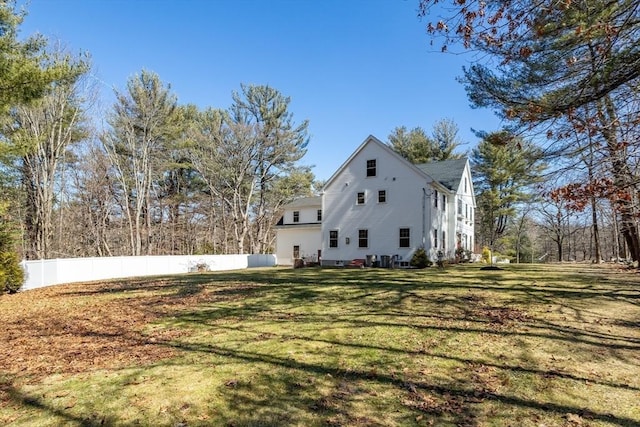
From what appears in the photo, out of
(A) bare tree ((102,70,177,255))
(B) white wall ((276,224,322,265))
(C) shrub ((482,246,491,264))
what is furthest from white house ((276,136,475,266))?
(A) bare tree ((102,70,177,255))

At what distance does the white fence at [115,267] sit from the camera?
1628 centimetres

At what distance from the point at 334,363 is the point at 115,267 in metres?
18.4

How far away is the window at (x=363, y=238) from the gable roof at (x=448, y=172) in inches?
232

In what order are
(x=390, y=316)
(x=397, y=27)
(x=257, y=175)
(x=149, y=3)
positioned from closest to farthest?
(x=397, y=27)
(x=390, y=316)
(x=149, y=3)
(x=257, y=175)

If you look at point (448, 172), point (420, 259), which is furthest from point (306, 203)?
point (420, 259)

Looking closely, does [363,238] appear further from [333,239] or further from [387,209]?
[387,209]

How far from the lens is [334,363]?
5.05 metres

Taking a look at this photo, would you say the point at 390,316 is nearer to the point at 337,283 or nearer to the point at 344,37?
the point at 337,283

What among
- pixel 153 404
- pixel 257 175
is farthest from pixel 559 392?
pixel 257 175

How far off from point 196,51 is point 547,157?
1860 centimetres

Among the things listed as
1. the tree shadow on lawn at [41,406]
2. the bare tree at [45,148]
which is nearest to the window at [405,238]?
the tree shadow on lawn at [41,406]

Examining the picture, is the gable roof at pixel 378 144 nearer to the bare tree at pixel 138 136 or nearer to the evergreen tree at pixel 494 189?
the evergreen tree at pixel 494 189

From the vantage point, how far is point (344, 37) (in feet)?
49.1

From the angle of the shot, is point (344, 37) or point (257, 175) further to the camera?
A: point (257, 175)
